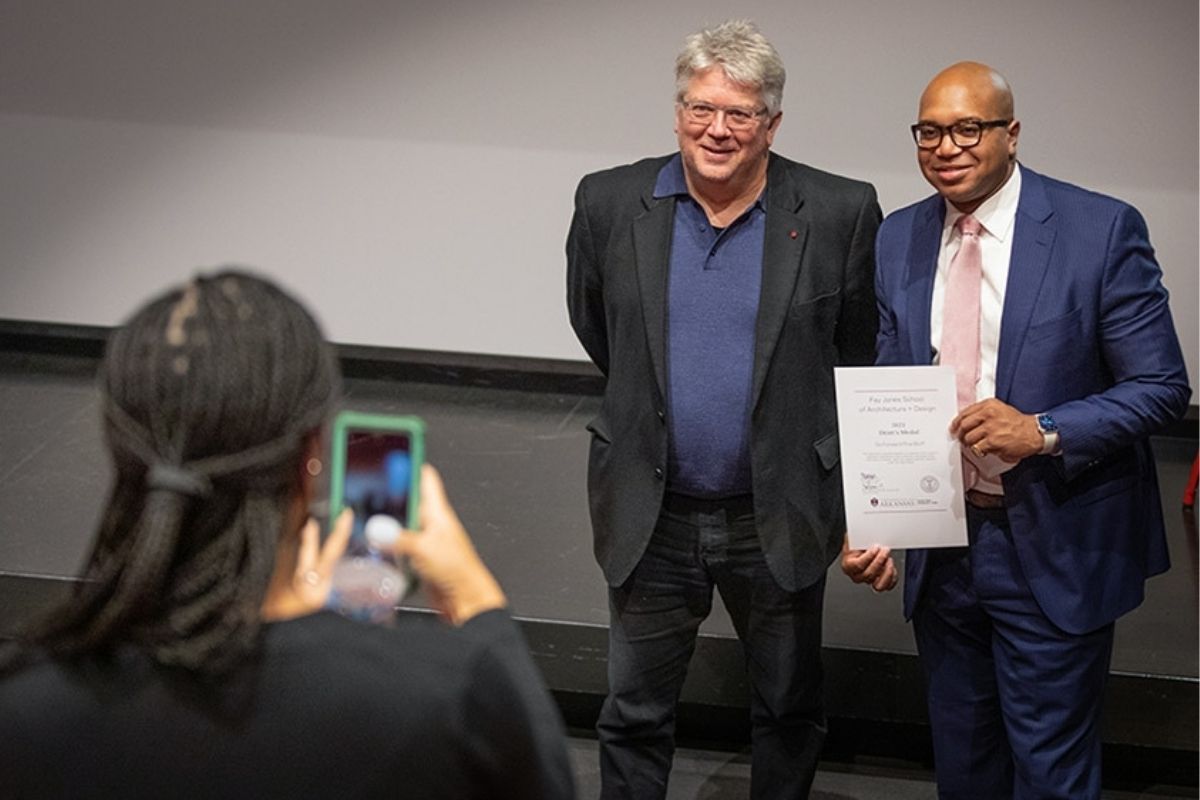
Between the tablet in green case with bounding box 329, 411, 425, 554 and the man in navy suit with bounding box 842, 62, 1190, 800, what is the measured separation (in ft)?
4.64

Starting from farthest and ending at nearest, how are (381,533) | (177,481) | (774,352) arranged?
(774,352) → (381,533) → (177,481)

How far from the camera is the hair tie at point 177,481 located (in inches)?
56.3

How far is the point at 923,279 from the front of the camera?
118 inches

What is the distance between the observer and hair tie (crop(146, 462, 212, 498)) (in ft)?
4.69

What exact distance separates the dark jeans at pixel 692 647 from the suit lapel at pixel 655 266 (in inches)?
11.8

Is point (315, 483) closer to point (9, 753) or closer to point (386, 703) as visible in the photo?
point (386, 703)

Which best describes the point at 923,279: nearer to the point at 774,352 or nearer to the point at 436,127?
the point at 774,352

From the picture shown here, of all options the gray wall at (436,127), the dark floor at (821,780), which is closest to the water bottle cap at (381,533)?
the dark floor at (821,780)

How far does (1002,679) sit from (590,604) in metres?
1.40

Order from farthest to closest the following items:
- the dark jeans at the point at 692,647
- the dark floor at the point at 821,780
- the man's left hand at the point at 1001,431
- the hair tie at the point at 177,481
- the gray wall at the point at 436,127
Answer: the gray wall at the point at 436,127
the dark floor at the point at 821,780
the dark jeans at the point at 692,647
the man's left hand at the point at 1001,431
the hair tie at the point at 177,481

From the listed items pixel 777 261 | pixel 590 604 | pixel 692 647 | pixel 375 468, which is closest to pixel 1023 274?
pixel 777 261

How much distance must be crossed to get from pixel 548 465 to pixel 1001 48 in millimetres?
1927

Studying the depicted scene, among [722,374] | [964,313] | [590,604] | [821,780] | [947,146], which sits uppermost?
[947,146]

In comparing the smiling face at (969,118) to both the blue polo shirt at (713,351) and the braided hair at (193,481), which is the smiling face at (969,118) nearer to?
the blue polo shirt at (713,351)
